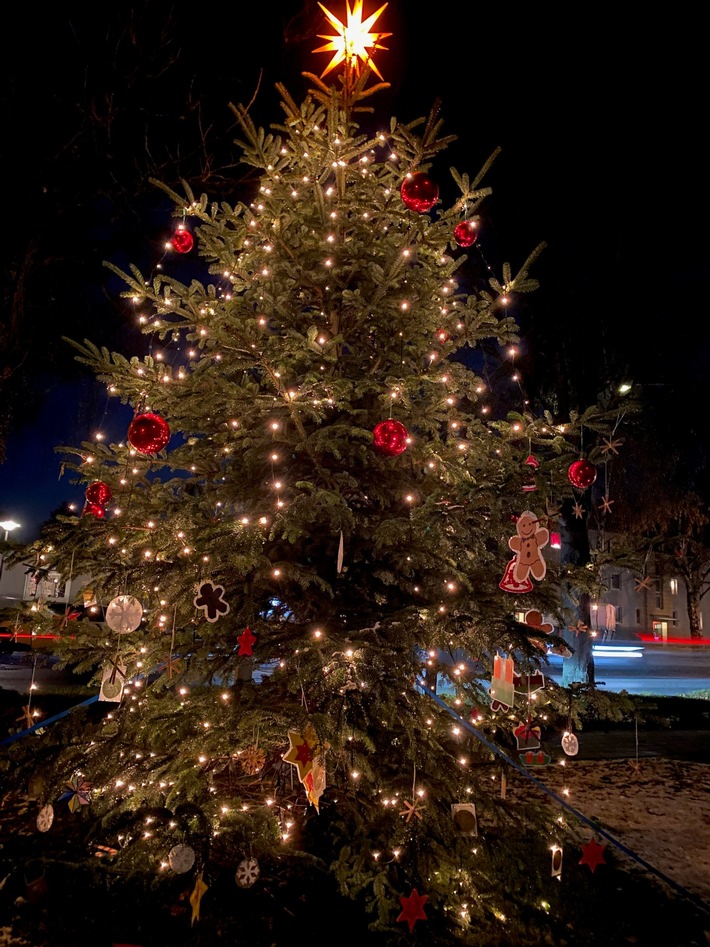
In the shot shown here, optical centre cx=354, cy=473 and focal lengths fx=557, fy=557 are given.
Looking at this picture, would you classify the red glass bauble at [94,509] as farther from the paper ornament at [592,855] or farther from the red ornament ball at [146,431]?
the paper ornament at [592,855]

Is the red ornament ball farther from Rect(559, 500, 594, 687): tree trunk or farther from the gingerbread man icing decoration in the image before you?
Rect(559, 500, 594, 687): tree trunk

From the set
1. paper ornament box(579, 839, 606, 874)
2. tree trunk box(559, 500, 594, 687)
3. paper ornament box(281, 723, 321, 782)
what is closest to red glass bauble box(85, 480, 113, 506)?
paper ornament box(281, 723, 321, 782)

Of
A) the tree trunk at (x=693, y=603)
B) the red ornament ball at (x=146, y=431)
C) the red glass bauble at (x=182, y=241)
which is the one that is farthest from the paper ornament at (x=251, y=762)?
the tree trunk at (x=693, y=603)

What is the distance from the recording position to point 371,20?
3.46m

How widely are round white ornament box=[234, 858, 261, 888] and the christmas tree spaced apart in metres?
0.01

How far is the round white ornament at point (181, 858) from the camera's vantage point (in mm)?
2865

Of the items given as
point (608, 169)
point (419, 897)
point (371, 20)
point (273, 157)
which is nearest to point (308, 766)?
point (419, 897)

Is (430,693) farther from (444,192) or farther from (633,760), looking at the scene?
(444,192)

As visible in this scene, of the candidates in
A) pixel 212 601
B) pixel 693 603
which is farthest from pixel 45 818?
pixel 693 603

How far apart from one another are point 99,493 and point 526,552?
2.80 m

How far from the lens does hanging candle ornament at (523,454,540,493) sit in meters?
3.24

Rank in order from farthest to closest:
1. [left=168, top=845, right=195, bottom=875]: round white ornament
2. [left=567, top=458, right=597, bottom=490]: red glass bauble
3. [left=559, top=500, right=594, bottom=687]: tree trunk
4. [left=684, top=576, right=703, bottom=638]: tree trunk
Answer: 1. [left=684, top=576, right=703, bottom=638]: tree trunk
2. [left=559, top=500, right=594, bottom=687]: tree trunk
3. [left=567, top=458, right=597, bottom=490]: red glass bauble
4. [left=168, top=845, right=195, bottom=875]: round white ornament

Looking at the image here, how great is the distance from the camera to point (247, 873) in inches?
127

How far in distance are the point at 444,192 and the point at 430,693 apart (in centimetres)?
959
